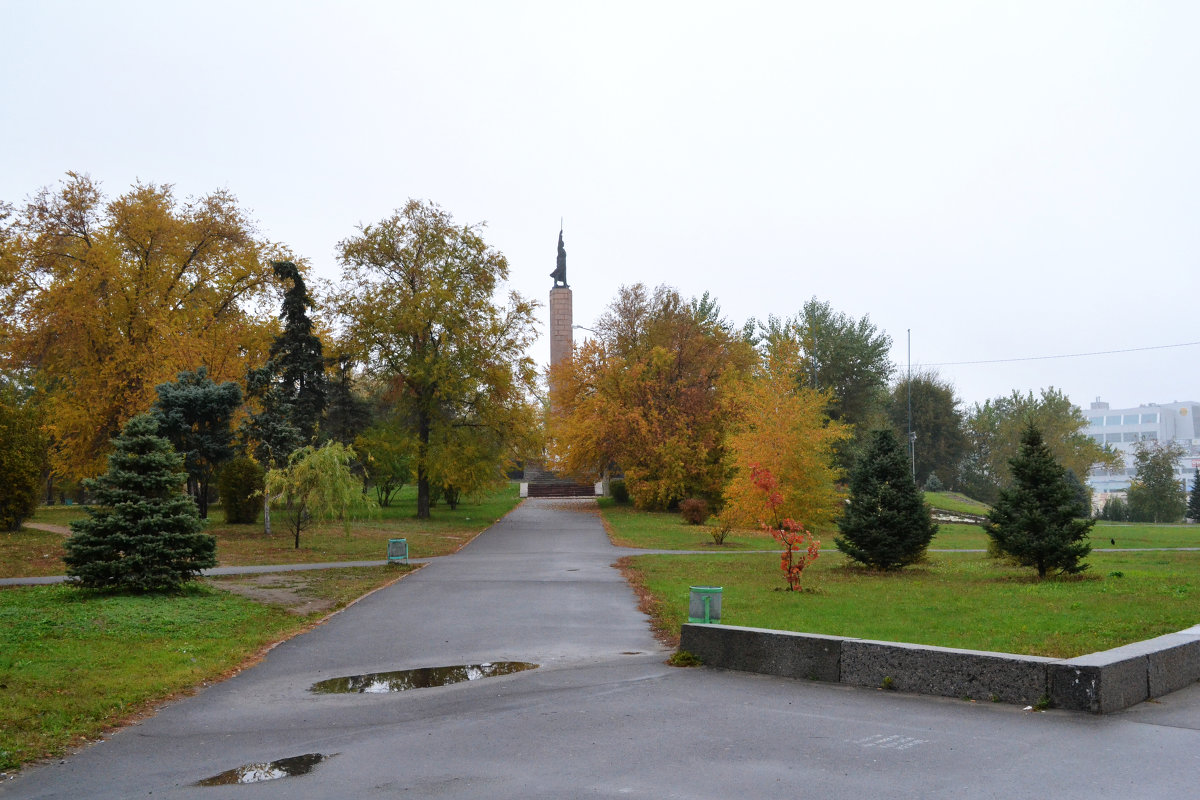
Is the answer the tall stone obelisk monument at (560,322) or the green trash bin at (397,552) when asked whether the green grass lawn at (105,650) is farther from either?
the tall stone obelisk monument at (560,322)

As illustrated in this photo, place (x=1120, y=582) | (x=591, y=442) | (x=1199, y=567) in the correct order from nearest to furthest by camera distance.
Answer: (x=1120, y=582)
(x=1199, y=567)
(x=591, y=442)

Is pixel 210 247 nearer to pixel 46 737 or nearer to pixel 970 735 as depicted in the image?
pixel 46 737

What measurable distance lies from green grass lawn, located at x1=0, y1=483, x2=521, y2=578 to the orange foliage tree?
8.30 metres

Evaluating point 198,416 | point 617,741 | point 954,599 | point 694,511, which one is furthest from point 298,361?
point 617,741

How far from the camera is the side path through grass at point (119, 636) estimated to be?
7.28 meters

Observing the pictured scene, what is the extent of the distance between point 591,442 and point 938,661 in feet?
127

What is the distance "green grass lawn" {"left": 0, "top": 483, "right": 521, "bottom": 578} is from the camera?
19734mm

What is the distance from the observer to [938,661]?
7.43 metres

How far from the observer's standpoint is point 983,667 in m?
7.17

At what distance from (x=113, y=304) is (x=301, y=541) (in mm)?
14286

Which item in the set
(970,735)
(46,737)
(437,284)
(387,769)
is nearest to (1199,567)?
(970,735)

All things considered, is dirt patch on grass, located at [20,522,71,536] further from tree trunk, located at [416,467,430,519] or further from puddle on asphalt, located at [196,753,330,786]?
puddle on asphalt, located at [196,753,330,786]

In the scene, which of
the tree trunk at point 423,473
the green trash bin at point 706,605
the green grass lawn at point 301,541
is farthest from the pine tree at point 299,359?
the green trash bin at point 706,605

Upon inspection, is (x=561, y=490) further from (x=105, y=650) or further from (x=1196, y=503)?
(x=105, y=650)
